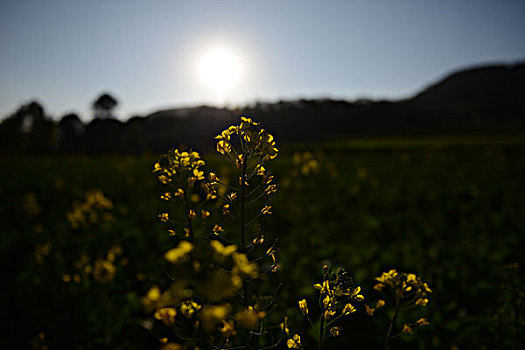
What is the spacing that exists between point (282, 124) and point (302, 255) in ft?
292

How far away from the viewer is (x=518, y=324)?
205 centimetres

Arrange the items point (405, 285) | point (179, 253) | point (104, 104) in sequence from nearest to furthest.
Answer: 1. point (179, 253)
2. point (405, 285)
3. point (104, 104)

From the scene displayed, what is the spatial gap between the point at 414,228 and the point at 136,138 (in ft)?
217

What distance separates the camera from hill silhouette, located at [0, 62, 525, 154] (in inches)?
2431

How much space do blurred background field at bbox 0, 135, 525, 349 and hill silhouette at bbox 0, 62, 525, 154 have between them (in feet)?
118

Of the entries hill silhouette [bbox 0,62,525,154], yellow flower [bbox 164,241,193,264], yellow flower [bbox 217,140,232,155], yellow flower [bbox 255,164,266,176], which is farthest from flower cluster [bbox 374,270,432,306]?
hill silhouette [bbox 0,62,525,154]

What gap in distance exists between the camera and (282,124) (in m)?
92.1

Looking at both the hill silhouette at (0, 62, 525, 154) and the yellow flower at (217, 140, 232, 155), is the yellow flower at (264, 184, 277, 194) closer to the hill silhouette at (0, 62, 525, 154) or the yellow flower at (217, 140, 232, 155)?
the yellow flower at (217, 140, 232, 155)

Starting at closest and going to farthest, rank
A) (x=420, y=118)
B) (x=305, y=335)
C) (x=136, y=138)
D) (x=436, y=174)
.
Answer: (x=305, y=335), (x=436, y=174), (x=136, y=138), (x=420, y=118)

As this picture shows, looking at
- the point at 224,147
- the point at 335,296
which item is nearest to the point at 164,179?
the point at 224,147

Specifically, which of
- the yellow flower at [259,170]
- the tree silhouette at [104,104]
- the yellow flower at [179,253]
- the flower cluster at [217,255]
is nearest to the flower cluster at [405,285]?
the flower cluster at [217,255]

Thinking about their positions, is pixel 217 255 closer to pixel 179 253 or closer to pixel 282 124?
pixel 179 253

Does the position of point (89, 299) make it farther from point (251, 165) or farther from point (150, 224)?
point (251, 165)

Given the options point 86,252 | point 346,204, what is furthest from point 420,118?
point 86,252
